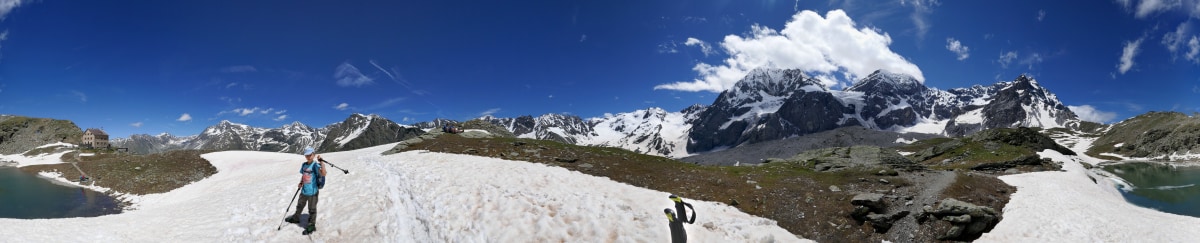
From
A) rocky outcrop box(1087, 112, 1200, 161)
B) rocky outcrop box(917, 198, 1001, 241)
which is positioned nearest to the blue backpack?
rocky outcrop box(917, 198, 1001, 241)

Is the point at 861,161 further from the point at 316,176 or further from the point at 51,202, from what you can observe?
the point at 51,202

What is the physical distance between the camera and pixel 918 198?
73.7ft

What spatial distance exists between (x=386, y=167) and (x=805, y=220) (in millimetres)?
22330

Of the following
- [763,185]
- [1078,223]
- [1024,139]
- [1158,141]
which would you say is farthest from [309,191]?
[1158,141]

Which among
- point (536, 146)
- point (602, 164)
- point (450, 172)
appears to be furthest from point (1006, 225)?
point (536, 146)

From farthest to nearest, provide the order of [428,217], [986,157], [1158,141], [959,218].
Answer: [1158,141]
[986,157]
[959,218]
[428,217]

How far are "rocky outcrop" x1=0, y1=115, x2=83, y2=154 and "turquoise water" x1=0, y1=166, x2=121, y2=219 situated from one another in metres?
131

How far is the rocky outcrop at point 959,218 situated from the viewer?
18906 mm

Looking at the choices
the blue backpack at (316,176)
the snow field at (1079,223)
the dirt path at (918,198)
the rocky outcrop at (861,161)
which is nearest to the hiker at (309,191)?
the blue backpack at (316,176)

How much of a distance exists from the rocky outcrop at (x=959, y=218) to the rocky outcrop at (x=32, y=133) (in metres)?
204

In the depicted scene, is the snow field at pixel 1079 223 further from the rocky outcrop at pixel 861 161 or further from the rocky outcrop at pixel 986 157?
the rocky outcrop at pixel 986 157

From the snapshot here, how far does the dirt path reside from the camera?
19.1m

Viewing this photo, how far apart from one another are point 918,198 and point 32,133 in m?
217

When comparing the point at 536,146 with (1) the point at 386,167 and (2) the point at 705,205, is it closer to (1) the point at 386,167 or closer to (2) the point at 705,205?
(1) the point at 386,167
